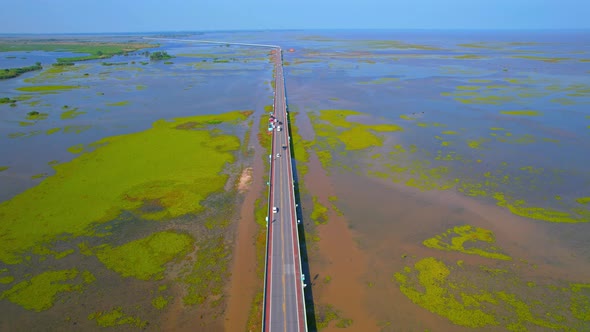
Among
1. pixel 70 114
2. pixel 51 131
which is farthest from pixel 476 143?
pixel 70 114

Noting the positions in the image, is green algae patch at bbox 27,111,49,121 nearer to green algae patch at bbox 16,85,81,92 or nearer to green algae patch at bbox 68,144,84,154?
green algae patch at bbox 68,144,84,154

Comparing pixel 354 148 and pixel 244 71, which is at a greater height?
pixel 244 71

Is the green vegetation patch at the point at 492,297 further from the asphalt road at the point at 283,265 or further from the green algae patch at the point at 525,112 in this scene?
the green algae patch at the point at 525,112

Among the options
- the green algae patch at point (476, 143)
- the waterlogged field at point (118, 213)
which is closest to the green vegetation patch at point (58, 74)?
the waterlogged field at point (118, 213)

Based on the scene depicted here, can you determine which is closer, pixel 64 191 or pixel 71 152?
pixel 64 191

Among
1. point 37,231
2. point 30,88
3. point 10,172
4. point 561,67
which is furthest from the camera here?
point 561,67

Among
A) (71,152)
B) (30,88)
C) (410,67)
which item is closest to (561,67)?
(410,67)

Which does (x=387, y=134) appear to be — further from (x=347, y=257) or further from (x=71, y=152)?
(x=71, y=152)
